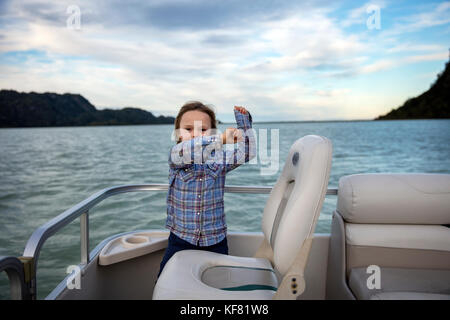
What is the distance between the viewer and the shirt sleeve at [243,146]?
1.45m

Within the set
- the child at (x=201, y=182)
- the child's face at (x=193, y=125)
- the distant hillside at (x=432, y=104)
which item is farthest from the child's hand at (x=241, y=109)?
the distant hillside at (x=432, y=104)

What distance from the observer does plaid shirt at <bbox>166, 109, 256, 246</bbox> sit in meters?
1.49

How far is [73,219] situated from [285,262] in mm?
898

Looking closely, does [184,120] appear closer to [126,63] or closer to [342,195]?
[342,195]

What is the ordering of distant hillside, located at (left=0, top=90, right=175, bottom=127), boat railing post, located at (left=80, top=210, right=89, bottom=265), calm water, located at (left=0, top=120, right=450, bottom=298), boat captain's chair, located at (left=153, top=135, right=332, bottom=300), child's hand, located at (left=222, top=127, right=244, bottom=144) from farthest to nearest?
distant hillside, located at (left=0, top=90, right=175, bottom=127) < calm water, located at (left=0, top=120, right=450, bottom=298) < boat railing post, located at (left=80, top=210, right=89, bottom=265) < child's hand, located at (left=222, top=127, right=244, bottom=144) < boat captain's chair, located at (left=153, top=135, right=332, bottom=300)

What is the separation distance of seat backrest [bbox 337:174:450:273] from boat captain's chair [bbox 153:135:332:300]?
62 centimetres

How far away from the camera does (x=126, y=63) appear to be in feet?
19.6

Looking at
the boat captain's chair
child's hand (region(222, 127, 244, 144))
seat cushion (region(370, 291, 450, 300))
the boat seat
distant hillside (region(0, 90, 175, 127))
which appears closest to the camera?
the boat captain's chair

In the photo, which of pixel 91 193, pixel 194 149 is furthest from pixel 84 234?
pixel 91 193

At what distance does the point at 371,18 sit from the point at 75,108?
48360 millimetres

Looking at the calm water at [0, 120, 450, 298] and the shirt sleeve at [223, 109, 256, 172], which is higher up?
the shirt sleeve at [223, 109, 256, 172]

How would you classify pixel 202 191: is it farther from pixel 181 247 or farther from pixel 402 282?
pixel 402 282

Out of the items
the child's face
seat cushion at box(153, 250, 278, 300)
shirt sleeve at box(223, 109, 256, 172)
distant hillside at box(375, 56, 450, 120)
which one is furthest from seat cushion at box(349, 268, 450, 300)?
distant hillside at box(375, 56, 450, 120)

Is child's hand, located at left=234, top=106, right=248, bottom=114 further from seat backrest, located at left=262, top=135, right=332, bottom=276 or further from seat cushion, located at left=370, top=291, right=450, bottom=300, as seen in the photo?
seat cushion, located at left=370, top=291, right=450, bottom=300
